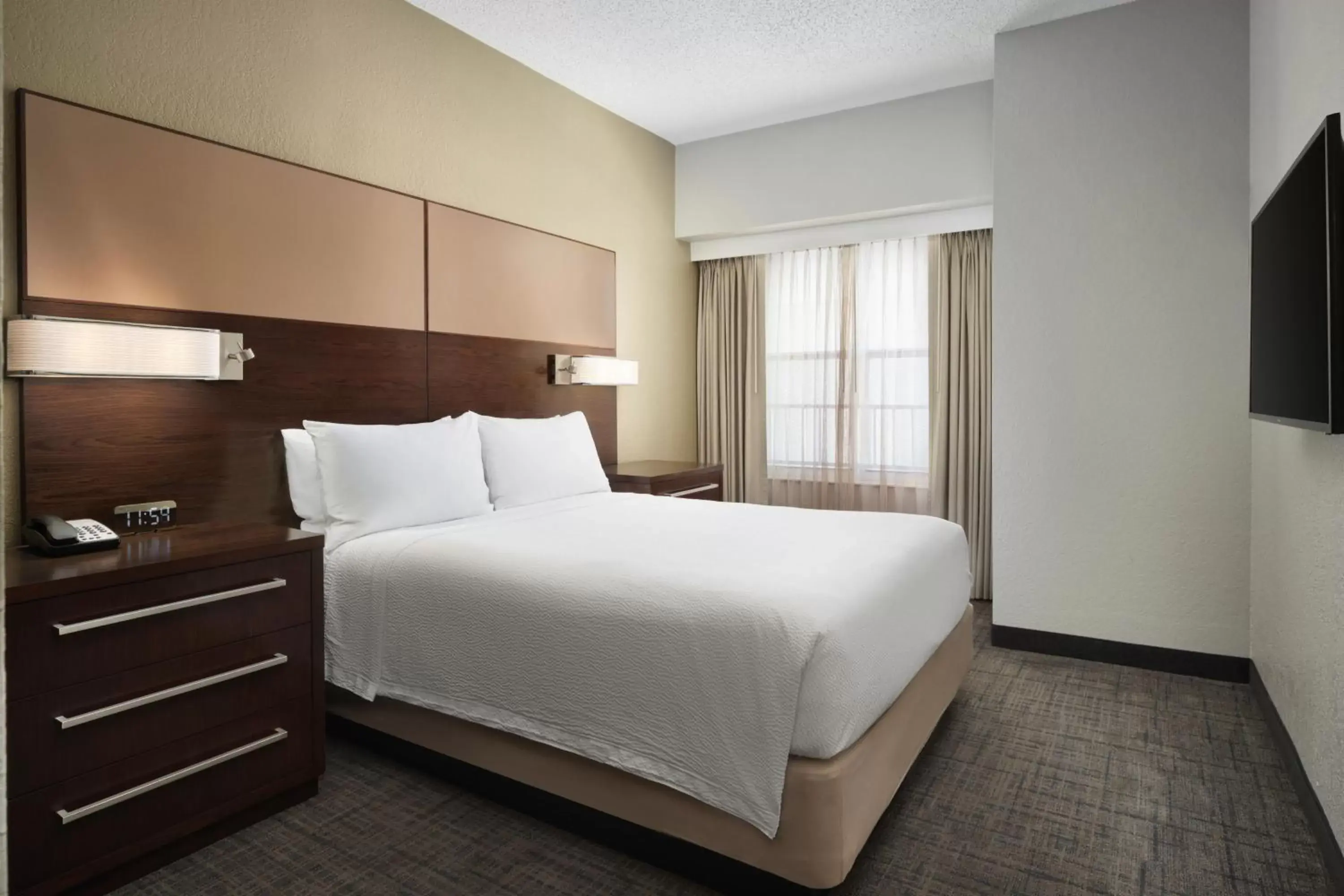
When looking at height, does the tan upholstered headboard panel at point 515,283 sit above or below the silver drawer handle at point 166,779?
above

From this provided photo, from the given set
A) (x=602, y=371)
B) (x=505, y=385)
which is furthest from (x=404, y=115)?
(x=602, y=371)

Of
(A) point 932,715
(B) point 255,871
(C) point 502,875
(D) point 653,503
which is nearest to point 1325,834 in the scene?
(A) point 932,715

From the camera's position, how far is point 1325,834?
2172 millimetres

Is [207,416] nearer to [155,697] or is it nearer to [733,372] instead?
[155,697]

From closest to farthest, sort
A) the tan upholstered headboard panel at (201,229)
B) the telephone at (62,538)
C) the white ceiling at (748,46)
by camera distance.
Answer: the telephone at (62,538) → the tan upholstered headboard panel at (201,229) → the white ceiling at (748,46)

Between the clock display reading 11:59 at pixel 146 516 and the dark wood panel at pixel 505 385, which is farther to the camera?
the dark wood panel at pixel 505 385

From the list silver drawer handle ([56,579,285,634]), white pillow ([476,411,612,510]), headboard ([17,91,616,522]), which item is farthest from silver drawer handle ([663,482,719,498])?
silver drawer handle ([56,579,285,634])

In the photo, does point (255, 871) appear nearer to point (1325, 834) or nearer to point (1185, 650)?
point (1325, 834)

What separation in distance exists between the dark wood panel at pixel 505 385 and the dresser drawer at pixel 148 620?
1.53m

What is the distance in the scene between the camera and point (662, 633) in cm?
210

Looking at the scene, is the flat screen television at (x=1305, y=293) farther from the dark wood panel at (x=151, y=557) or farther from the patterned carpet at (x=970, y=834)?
the dark wood panel at (x=151, y=557)

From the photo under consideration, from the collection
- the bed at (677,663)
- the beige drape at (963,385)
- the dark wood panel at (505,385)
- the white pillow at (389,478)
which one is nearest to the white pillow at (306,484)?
the white pillow at (389,478)

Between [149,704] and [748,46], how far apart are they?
151 inches

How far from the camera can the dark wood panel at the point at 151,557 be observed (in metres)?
1.99
